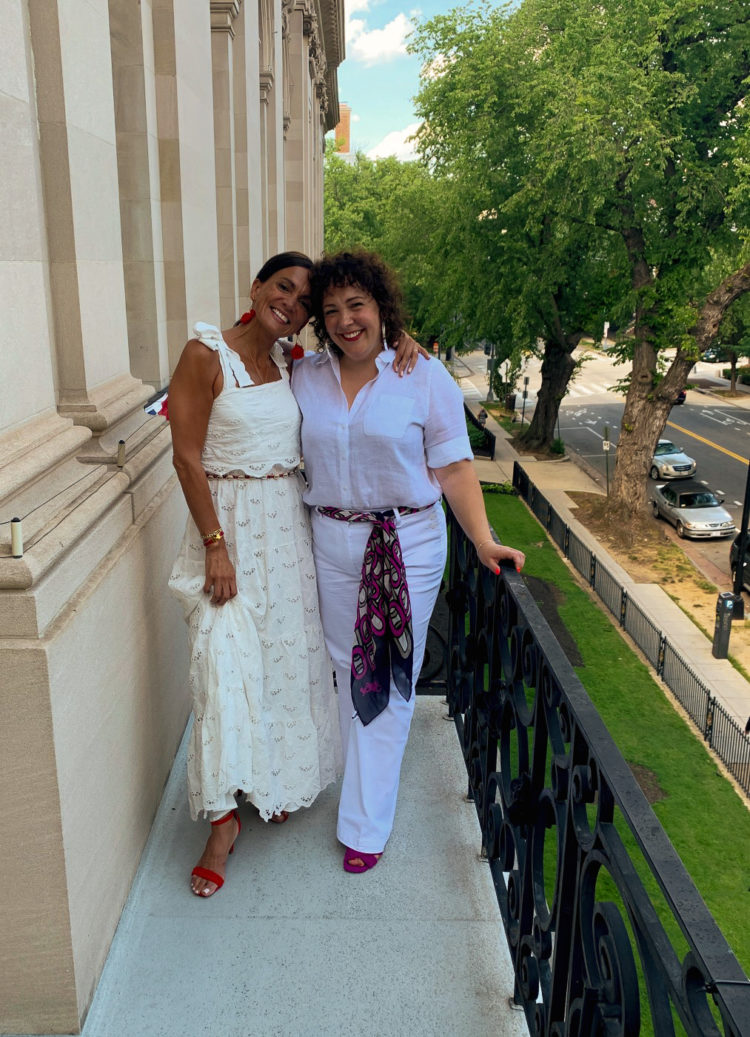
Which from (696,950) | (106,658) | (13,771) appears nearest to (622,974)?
(696,950)

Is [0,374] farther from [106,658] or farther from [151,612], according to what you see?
[151,612]

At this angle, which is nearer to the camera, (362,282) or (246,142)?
(362,282)

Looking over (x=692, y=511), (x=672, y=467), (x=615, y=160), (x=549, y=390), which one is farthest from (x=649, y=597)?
(x=549, y=390)

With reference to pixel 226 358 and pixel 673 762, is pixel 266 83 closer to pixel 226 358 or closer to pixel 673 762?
pixel 226 358

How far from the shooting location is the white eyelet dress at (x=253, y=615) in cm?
311

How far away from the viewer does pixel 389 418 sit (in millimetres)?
3139

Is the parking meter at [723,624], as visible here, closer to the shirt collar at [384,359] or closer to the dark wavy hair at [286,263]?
the shirt collar at [384,359]

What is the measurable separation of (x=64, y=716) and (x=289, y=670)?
1099mm

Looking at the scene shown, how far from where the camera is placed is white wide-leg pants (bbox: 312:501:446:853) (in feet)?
10.9

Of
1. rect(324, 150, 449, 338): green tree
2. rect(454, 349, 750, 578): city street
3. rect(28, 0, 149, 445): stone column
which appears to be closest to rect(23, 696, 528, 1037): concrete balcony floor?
rect(28, 0, 149, 445): stone column

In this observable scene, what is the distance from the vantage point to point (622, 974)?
1697mm

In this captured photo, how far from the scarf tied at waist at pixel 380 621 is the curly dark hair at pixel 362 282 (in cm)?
62

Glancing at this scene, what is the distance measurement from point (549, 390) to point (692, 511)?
9.41m

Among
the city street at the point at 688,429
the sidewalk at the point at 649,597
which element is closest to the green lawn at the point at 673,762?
the sidewalk at the point at 649,597
